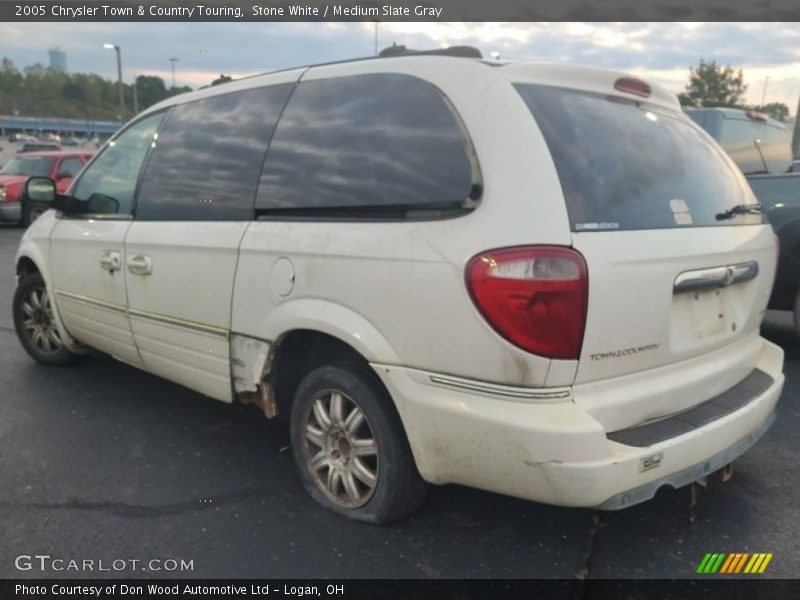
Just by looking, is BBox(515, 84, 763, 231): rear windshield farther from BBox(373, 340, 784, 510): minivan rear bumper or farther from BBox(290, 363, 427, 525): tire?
BBox(290, 363, 427, 525): tire

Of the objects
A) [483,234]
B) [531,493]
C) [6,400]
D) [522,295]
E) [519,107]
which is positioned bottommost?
[6,400]

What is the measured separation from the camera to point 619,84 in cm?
275

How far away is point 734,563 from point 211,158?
294cm

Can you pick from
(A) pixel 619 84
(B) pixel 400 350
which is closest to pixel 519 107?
(A) pixel 619 84

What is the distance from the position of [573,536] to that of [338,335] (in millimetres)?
1289

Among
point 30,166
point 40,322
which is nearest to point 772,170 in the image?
point 40,322

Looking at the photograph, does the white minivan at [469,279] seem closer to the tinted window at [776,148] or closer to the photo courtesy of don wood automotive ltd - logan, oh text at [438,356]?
the photo courtesy of don wood automotive ltd - logan, oh text at [438,356]

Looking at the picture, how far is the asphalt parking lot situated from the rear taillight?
3.16ft

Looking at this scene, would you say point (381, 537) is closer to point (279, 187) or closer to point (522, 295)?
point (522, 295)

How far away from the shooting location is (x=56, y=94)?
114 metres

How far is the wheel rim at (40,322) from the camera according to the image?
15.5ft

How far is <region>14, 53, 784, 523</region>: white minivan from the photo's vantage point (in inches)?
84.6

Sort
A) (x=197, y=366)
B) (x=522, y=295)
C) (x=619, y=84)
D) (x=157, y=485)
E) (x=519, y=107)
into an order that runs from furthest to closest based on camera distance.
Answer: (x=197, y=366) → (x=157, y=485) → (x=619, y=84) → (x=519, y=107) → (x=522, y=295)
